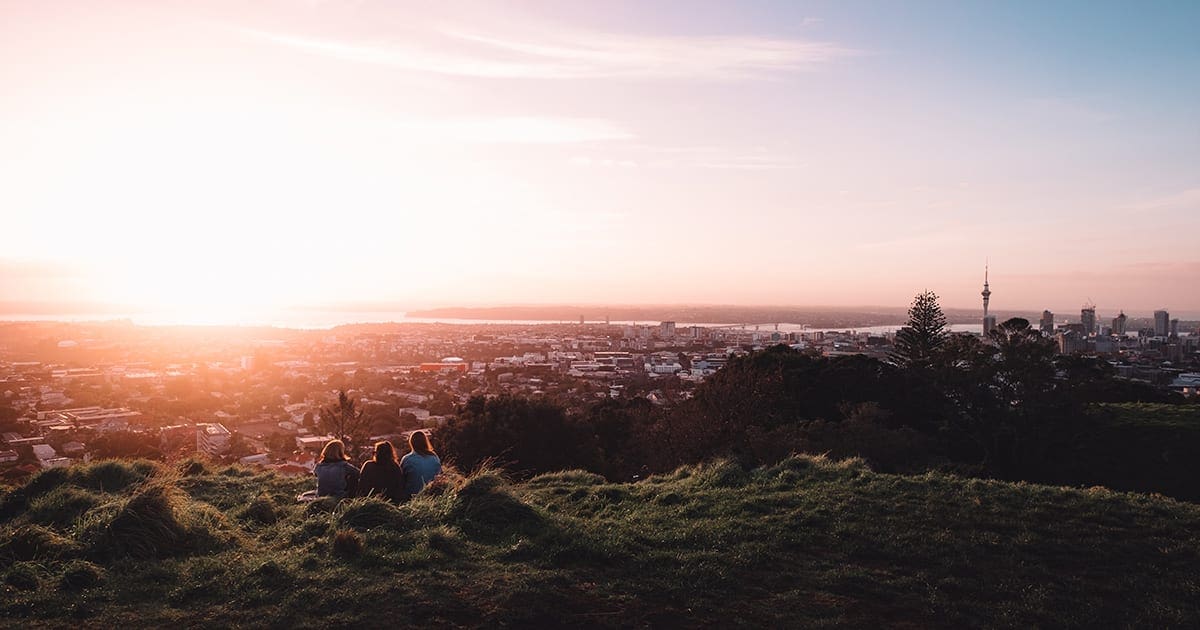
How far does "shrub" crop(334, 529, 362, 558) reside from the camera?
552 centimetres

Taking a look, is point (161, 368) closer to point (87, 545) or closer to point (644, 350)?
point (87, 545)

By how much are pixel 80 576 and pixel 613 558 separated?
3.69 m

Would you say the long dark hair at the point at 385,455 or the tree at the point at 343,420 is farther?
the tree at the point at 343,420

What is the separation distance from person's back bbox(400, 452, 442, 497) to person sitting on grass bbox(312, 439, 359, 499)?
55 centimetres

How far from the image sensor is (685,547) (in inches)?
236

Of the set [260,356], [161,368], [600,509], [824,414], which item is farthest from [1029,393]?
[260,356]

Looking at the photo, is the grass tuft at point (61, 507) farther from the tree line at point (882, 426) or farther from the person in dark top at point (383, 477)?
the tree line at point (882, 426)

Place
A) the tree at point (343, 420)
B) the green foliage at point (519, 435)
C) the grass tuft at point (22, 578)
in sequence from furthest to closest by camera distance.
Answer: the green foliage at point (519, 435) < the tree at point (343, 420) < the grass tuft at point (22, 578)

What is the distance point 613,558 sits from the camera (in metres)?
5.68

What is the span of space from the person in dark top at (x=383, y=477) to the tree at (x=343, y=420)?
949 cm

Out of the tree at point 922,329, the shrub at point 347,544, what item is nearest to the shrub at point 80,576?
the shrub at point 347,544

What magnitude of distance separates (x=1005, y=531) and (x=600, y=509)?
381 cm

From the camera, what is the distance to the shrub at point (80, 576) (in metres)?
4.78

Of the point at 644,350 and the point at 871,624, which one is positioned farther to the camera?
the point at 644,350
